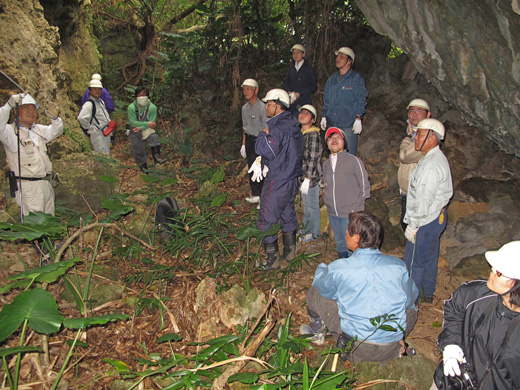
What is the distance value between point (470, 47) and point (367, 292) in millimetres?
3320

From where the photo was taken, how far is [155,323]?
3803 mm

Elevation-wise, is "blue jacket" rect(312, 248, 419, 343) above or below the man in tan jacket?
below

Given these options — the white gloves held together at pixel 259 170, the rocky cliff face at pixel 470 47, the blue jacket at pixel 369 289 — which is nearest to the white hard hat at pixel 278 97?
the white gloves held together at pixel 259 170

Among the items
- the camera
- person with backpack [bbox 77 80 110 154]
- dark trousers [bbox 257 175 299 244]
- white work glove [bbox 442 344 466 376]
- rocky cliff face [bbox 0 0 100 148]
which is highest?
rocky cliff face [bbox 0 0 100 148]

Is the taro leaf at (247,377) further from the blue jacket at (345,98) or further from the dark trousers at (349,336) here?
the blue jacket at (345,98)

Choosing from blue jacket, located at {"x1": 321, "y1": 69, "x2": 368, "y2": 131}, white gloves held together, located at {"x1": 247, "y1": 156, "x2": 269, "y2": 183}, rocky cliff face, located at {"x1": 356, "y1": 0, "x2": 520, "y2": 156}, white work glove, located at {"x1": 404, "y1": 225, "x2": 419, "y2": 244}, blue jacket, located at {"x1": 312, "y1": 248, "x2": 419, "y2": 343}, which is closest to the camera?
blue jacket, located at {"x1": 312, "y1": 248, "x2": 419, "y2": 343}

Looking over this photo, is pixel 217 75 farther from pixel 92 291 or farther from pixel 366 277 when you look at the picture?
pixel 366 277

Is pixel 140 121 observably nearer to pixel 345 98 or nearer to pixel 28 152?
pixel 28 152

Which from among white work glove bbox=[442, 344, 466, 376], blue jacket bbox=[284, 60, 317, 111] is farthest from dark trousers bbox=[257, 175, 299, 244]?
blue jacket bbox=[284, 60, 317, 111]

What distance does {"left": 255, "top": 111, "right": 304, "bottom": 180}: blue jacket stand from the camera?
436cm

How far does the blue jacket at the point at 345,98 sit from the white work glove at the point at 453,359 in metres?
4.40

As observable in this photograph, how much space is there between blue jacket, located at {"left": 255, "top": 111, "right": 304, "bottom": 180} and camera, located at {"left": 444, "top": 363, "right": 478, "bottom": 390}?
9.39 feet

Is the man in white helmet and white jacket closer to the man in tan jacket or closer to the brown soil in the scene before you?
the brown soil

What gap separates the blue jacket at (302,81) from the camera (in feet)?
21.8
